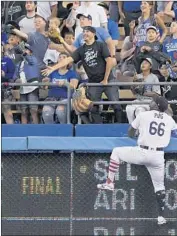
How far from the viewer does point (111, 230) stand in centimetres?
1444

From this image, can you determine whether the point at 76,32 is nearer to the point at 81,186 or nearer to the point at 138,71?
the point at 138,71

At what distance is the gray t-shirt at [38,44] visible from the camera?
1608 centimetres

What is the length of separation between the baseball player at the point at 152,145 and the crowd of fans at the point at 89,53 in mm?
514

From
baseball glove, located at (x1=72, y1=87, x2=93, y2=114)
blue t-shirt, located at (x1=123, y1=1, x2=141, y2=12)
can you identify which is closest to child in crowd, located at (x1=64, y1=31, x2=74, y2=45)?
blue t-shirt, located at (x1=123, y1=1, x2=141, y2=12)

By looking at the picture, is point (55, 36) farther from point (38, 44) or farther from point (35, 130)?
point (35, 130)

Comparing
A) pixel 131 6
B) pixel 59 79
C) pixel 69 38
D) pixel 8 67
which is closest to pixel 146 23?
pixel 131 6

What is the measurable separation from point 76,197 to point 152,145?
1.48 metres

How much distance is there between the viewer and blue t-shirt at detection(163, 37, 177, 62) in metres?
16.0

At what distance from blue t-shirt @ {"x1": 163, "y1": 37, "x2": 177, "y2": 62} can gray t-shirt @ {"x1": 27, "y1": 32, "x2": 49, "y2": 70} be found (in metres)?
1.98

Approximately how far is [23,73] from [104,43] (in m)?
1.45

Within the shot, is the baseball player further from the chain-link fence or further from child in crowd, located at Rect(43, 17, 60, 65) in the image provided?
child in crowd, located at Rect(43, 17, 60, 65)

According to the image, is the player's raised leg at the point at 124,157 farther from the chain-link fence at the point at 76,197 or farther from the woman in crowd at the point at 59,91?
the woman in crowd at the point at 59,91

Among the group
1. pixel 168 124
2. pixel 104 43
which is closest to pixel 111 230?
pixel 168 124

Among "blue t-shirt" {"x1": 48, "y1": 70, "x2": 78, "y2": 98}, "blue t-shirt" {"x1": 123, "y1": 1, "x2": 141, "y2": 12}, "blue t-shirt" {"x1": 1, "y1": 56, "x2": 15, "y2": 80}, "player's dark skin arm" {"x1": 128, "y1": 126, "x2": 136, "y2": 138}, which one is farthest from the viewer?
"blue t-shirt" {"x1": 123, "y1": 1, "x2": 141, "y2": 12}
